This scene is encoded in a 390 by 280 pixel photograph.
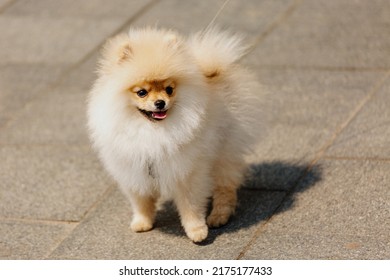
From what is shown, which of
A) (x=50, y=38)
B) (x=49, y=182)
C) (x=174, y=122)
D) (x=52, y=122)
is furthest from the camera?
(x=50, y=38)

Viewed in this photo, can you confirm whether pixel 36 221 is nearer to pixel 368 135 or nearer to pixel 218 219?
pixel 218 219

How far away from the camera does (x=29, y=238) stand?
5668 mm

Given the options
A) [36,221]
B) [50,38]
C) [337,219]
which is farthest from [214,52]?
[50,38]

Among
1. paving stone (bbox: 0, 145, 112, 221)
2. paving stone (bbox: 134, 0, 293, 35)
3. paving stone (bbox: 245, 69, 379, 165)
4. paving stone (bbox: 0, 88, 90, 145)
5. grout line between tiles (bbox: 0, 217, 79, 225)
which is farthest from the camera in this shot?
paving stone (bbox: 134, 0, 293, 35)

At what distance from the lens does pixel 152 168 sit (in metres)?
5.13

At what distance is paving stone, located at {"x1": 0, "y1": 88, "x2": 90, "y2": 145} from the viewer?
23.3ft

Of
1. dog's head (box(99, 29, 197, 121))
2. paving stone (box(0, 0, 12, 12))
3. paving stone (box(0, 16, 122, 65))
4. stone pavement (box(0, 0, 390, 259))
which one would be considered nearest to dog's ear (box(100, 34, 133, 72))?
dog's head (box(99, 29, 197, 121))

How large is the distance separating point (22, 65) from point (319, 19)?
3.30 m

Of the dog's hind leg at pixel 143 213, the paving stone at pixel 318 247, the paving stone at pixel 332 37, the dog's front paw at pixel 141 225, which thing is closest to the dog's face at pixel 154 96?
the dog's hind leg at pixel 143 213

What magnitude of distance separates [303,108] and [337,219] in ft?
6.41

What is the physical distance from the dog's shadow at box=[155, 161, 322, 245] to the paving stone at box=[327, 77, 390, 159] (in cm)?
37

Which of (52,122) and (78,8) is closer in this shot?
(52,122)

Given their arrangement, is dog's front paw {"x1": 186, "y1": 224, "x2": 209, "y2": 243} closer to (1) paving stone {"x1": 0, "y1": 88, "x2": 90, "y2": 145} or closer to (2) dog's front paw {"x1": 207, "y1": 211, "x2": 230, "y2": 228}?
(2) dog's front paw {"x1": 207, "y1": 211, "x2": 230, "y2": 228}
